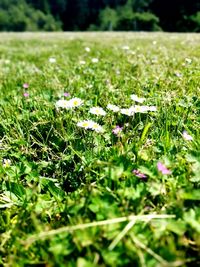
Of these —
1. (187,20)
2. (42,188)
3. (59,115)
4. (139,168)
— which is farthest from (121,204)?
(187,20)

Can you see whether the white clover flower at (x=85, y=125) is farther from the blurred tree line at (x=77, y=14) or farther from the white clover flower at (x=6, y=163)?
the blurred tree line at (x=77, y=14)

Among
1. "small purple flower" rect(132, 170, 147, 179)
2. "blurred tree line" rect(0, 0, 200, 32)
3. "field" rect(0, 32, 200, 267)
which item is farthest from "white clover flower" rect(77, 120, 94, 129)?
"blurred tree line" rect(0, 0, 200, 32)

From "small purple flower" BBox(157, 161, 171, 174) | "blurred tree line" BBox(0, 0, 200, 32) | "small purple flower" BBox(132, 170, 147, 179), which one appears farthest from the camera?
"blurred tree line" BBox(0, 0, 200, 32)

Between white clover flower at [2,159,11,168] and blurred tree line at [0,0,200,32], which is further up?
white clover flower at [2,159,11,168]

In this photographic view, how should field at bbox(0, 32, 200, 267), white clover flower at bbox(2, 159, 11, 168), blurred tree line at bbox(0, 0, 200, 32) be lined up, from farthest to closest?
blurred tree line at bbox(0, 0, 200, 32) → white clover flower at bbox(2, 159, 11, 168) → field at bbox(0, 32, 200, 267)

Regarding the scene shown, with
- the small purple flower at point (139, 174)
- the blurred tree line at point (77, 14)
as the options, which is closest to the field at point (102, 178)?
the small purple flower at point (139, 174)

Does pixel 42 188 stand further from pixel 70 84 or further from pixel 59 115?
pixel 70 84

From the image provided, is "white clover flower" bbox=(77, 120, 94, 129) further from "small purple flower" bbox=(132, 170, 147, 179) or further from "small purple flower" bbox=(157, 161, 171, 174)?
"small purple flower" bbox=(157, 161, 171, 174)
